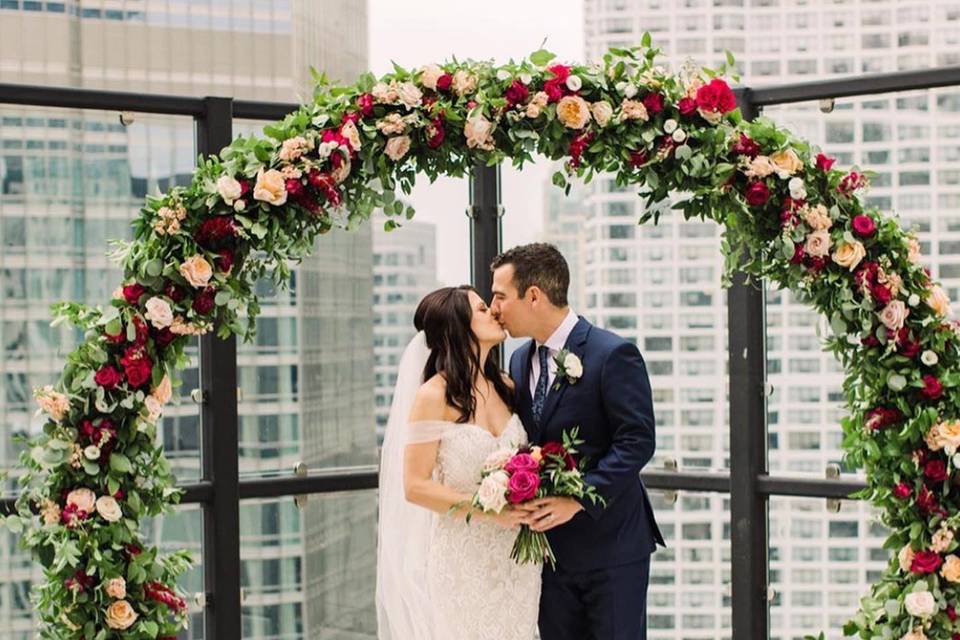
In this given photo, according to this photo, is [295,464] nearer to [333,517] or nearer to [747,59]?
[333,517]

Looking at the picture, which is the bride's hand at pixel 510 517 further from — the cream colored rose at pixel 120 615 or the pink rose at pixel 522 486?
the cream colored rose at pixel 120 615

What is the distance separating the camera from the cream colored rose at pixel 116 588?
13.9 ft

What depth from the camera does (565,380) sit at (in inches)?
180

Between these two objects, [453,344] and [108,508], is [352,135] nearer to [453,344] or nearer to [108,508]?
[453,344]

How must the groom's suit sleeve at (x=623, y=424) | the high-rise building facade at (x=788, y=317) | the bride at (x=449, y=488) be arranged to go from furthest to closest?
the high-rise building facade at (x=788, y=317) → the bride at (x=449, y=488) → the groom's suit sleeve at (x=623, y=424)

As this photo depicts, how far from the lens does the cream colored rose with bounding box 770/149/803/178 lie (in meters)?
4.33

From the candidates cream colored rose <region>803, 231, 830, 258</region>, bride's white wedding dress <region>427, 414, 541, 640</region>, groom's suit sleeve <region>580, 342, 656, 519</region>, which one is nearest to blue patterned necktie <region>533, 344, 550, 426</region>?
bride's white wedding dress <region>427, 414, 541, 640</region>

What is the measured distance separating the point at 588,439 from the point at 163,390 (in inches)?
55.3

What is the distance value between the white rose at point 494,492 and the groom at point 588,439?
0.16 metres

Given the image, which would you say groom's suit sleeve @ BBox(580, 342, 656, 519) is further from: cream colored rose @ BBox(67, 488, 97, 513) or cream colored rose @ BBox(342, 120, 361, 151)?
cream colored rose @ BBox(67, 488, 97, 513)

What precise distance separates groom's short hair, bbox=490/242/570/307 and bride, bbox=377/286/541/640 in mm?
169

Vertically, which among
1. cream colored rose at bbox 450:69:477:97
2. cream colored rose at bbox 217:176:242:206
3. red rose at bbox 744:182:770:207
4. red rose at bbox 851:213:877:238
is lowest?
red rose at bbox 851:213:877:238

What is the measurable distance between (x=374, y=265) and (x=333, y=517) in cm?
104

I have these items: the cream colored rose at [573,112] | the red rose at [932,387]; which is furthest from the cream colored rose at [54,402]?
the red rose at [932,387]
